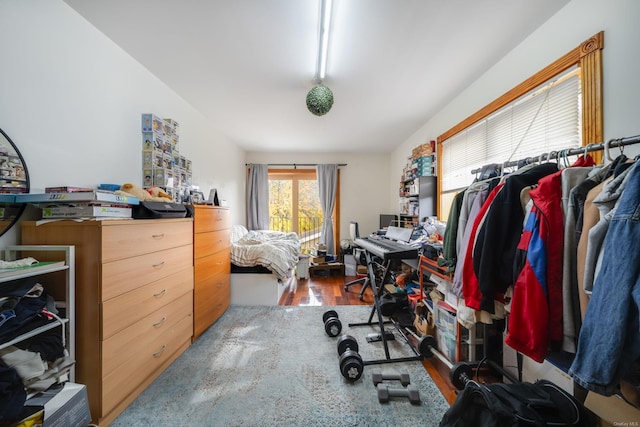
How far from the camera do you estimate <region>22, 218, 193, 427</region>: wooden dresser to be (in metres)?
1.20

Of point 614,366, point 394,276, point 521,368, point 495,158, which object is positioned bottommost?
point 521,368

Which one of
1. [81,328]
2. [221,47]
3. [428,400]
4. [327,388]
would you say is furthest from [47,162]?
[428,400]

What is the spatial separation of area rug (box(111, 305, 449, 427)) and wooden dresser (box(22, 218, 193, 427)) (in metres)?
0.19

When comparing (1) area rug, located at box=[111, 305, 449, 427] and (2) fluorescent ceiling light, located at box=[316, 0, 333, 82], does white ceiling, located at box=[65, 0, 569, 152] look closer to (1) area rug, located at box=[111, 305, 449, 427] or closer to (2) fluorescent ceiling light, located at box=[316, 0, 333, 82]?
(2) fluorescent ceiling light, located at box=[316, 0, 333, 82]

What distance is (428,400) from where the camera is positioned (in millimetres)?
1433

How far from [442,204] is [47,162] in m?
3.62

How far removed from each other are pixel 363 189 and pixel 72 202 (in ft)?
14.5

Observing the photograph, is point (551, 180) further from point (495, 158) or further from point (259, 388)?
point (259, 388)

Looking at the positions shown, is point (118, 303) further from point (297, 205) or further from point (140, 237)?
point (297, 205)

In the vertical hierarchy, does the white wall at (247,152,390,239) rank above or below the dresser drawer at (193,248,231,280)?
above

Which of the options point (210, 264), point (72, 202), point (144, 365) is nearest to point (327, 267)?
point (210, 264)

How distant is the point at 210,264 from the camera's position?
237 cm

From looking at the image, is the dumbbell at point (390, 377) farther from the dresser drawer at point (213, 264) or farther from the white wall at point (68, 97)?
the white wall at point (68, 97)

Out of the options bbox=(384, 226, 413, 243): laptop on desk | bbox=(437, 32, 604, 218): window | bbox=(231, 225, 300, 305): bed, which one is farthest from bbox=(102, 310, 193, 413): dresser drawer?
bbox=(437, 32, 604, 218): window
